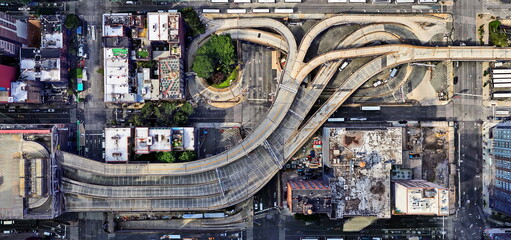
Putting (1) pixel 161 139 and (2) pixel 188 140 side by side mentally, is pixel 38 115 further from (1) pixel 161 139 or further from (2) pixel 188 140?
(2) pixel 188 140

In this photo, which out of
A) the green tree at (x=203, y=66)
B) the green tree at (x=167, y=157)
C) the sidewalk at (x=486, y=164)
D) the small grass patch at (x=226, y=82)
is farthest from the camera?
the small grass patch at (x=226, y=82)

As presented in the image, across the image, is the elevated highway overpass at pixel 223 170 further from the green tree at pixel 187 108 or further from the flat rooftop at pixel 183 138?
the green tree at pixel 187 108

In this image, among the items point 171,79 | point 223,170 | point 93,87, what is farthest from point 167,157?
point 93,87

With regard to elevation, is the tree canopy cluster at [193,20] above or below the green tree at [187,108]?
above

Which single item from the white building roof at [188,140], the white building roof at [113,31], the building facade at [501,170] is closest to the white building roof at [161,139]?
the white building roof at [188,140]

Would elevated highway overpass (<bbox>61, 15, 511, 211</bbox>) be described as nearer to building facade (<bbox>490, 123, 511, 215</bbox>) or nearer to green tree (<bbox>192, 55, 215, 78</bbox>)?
green tree (<bbox>192, 55, 215, 78</bbox>)
